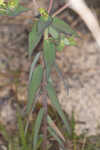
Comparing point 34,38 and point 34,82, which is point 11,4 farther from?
point 34,82

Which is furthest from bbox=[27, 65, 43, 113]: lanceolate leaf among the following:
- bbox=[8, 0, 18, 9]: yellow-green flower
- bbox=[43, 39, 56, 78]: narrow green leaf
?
bbox=[8, 0, 18, 9]: yellow-green flower

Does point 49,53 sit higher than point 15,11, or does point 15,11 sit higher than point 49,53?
point 15,11

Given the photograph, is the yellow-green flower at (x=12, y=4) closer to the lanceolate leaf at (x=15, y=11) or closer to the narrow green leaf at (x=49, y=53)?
the lanceolate leaf at (x=15, y=11)

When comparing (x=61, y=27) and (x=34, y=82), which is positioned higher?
(x=61, y=27)

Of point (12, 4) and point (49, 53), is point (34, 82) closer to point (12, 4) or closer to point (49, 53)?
point (49, 53)

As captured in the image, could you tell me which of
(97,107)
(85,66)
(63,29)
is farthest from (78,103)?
(63,29)

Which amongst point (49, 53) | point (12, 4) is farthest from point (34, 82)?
point (12, 4)

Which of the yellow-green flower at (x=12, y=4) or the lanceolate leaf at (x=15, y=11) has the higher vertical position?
the yellow-green flower at (x=12, y=4)

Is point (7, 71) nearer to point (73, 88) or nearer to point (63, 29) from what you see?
point (73, 88)

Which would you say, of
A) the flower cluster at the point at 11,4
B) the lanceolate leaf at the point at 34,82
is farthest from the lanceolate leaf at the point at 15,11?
the lanceolate leaf at the point at 34,82

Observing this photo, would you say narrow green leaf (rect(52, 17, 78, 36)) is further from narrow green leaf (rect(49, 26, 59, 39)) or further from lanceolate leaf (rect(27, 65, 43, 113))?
lanceolate leaf (rect(27, 65, 43, 113))
